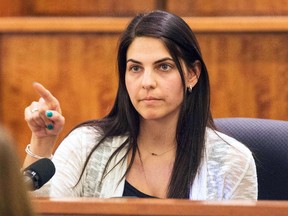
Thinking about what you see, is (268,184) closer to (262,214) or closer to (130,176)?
(130,176)

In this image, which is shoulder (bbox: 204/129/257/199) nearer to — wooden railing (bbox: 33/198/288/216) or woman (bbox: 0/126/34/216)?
wooden railing (bbox: 33/198/288/216)

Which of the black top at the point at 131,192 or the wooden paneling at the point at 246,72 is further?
the wooden paneling at the point at 246,72

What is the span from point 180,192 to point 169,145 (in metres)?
0.10

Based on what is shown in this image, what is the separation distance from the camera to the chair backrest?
135cm

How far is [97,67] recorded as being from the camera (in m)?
2.05

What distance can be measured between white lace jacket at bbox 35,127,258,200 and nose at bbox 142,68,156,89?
0.41 feet

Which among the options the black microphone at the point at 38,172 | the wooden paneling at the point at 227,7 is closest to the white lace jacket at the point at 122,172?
the black microphone at the point at 38,172

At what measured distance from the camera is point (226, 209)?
85 centimetres

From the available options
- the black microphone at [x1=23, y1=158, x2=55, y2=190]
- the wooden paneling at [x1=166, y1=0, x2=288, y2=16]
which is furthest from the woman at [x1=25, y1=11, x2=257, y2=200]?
the wooden paneling at [x1=166, y1=0, x2=288, y2=16]

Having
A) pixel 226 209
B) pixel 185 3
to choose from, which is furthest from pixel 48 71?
pixel 226 209

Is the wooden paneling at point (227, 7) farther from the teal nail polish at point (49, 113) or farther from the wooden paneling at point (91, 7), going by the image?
the teal nail polish at point (49, 113)

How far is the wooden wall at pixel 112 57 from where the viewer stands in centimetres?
202

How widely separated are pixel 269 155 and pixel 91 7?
95 cm

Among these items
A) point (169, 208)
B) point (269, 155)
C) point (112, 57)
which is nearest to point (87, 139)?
point (269, 155)
